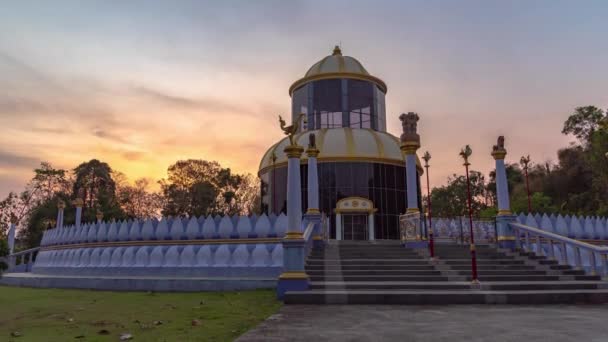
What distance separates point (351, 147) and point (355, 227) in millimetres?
5080

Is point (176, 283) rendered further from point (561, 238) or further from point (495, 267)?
point (561, 238)

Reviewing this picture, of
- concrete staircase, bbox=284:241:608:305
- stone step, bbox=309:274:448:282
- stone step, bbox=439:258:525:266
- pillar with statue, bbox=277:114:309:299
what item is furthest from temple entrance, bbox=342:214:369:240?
pillar with statue, bbox=277:114:309:299

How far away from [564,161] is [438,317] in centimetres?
5646

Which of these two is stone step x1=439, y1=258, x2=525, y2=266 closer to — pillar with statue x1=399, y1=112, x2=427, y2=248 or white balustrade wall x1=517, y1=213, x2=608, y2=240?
pillar with statue x1=399, y1=112, x2=427, y2=248

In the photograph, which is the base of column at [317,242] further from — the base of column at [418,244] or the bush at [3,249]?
the bush at [3,249]

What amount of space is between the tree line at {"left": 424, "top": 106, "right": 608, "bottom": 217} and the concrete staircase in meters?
25.5

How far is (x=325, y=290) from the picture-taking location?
11.1 metres

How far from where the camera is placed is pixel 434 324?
7352 mm

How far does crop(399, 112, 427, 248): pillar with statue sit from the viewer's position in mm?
16625

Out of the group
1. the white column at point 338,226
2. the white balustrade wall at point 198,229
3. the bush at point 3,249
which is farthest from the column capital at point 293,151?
the white column at point 338,226

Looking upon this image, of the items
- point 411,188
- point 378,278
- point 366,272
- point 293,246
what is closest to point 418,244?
point 411,188

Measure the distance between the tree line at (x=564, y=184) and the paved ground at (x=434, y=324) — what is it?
3143cm

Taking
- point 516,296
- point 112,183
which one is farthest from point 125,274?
point 112,183

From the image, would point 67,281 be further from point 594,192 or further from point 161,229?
point 594,192
